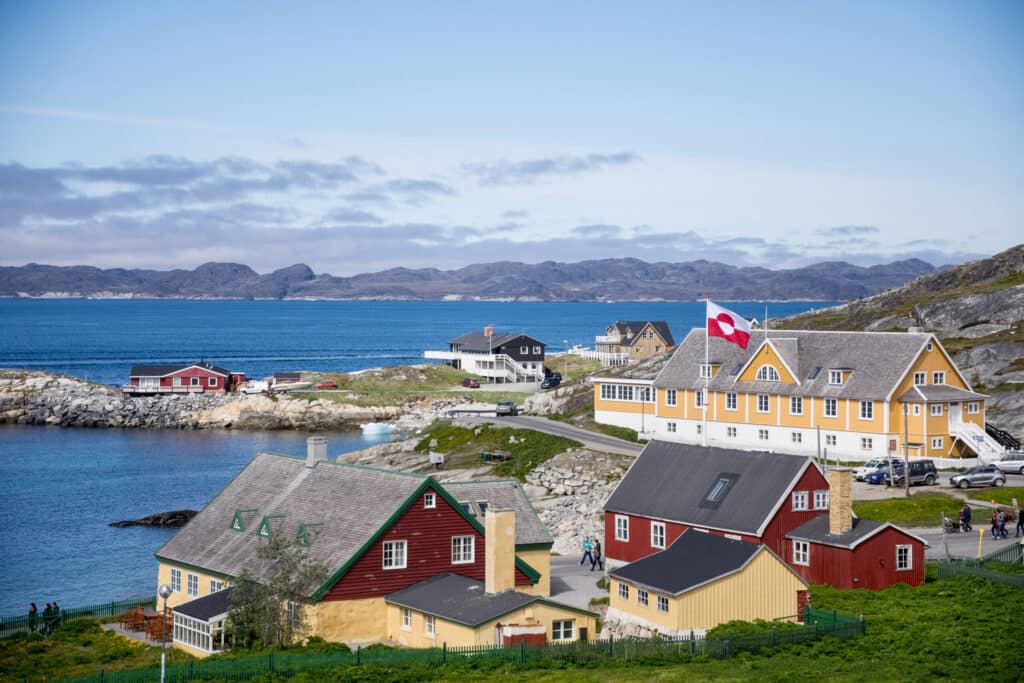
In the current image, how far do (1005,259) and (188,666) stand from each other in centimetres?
10992

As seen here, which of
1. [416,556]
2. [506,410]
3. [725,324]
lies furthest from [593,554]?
[506,410]

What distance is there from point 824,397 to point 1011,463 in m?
10.5

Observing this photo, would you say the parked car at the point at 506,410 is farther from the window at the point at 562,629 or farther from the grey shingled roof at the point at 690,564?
the window at the point at 562,629

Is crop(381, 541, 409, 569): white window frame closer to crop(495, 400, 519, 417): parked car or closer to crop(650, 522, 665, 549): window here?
crop(650, 522, 665, 549): window

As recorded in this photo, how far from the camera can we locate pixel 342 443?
341 feet

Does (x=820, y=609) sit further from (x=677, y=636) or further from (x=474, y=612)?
(x=474, y=612)

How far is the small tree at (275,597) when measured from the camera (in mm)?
34469

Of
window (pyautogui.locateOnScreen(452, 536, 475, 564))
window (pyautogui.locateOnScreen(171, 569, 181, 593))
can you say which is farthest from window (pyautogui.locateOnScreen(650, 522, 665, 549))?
window (pyautogui.locateOnScreen(171, 569, 181, 593))

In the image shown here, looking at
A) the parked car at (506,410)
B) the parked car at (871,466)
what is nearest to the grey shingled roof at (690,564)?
the parked car at (871,466)

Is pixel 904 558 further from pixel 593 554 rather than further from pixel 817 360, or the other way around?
pixel 817 360

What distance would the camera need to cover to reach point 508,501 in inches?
1715

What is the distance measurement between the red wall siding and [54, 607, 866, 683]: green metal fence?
10.2 feet

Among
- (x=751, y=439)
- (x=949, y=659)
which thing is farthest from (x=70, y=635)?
(x=751, y=439)

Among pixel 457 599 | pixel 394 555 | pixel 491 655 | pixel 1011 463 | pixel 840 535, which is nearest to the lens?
pixel 491 655
